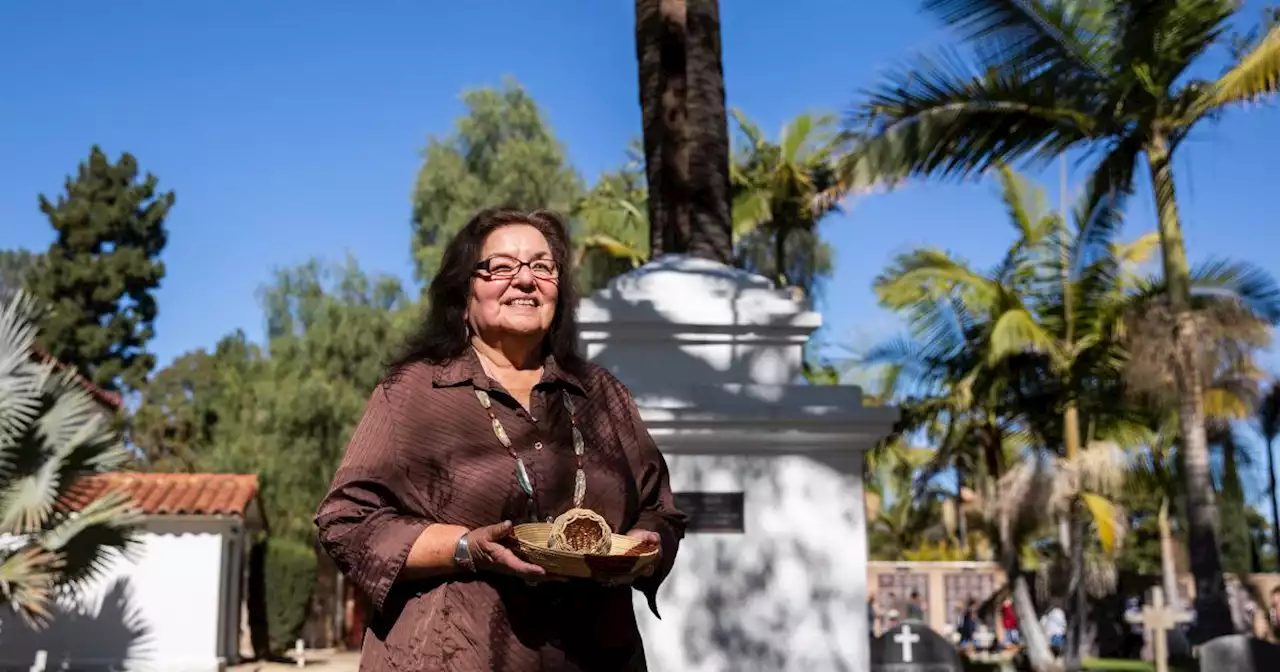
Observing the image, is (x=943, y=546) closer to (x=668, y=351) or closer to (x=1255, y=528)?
(x=668, y=351)

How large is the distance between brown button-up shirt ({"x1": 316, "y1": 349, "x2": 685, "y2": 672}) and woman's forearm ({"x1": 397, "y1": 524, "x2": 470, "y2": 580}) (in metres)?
0.02

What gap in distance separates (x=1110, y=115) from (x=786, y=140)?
11269 mm

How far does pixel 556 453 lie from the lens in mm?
2330

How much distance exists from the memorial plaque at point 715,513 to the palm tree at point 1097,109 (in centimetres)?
779

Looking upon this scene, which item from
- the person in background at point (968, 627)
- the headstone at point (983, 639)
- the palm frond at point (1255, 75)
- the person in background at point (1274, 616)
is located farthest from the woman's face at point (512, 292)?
the person in background at point (1274, 616)

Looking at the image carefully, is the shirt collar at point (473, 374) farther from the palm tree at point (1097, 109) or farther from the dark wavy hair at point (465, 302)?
the palm tree at point (1097, 109)

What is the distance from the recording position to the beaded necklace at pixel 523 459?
7.37 feet

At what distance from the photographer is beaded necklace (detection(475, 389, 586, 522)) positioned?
2246 mm

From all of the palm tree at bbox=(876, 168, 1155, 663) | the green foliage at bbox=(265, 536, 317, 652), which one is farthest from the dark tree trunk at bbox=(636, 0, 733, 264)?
the green foliage at bbox=(265, 536, 317, 652)

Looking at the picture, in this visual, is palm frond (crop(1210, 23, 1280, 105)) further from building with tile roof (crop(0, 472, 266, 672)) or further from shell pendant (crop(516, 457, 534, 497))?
building with tile roof (crop(0, 472, 266, 672))

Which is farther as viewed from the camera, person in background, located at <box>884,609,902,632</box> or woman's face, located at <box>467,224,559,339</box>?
person in background, located at <box>884,609,902,632</box>

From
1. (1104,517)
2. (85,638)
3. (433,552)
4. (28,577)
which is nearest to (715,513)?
(433,552)

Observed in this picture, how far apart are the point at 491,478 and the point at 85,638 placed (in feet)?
61.7

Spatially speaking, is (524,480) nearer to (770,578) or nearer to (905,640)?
(770,578)
